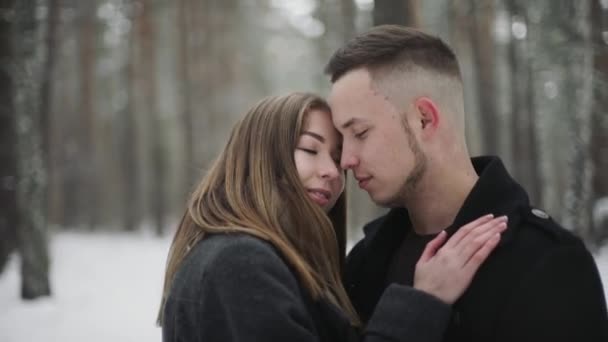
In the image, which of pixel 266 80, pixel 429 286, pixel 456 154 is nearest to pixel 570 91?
pixel 456 154

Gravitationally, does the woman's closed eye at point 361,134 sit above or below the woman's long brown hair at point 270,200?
above

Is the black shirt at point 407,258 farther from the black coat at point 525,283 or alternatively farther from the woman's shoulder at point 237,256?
the woman's shoulder at point 237,256

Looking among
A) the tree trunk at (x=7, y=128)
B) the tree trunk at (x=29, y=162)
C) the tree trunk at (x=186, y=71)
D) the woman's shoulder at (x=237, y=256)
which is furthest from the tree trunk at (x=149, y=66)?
the woman's shoulder at (x=237, y=256)

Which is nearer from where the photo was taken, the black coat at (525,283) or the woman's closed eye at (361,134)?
the black coat at (525,283)

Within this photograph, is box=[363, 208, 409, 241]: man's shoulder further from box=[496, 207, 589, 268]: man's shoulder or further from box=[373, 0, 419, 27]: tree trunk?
box=[373, 0, 419, 27]: tree trunk

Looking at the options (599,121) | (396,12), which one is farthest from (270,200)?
(599,121)

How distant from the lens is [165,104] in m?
19.5

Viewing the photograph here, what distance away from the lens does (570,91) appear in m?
5.50

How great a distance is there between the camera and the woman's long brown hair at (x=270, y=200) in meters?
2.11

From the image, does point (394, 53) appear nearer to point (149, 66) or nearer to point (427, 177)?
point (427, 177)

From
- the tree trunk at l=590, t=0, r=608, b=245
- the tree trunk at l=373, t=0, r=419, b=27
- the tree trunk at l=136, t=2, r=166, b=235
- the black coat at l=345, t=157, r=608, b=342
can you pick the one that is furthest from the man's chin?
the tree trunk at l=136, t=2, r=166, b=235

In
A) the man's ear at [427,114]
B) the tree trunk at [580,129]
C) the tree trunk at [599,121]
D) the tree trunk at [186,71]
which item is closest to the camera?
the man's ear at [427,114]

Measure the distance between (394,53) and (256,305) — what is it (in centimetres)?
121

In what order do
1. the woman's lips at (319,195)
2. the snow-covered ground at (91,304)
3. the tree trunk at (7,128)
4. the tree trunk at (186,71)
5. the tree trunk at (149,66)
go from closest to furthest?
the woman's lips at (319,195), the snow-covered ground at (91,304), the tree trunk at (7,128), the tree trunk at (149,66), the tree trunk at (186,71)
